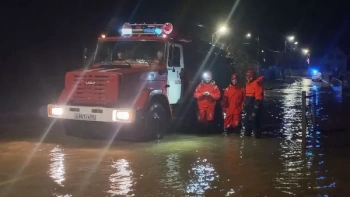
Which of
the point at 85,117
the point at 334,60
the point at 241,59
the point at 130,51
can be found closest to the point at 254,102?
the point at 130,51

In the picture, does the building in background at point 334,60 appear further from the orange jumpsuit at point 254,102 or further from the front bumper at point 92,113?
the front bumper at point 92,113

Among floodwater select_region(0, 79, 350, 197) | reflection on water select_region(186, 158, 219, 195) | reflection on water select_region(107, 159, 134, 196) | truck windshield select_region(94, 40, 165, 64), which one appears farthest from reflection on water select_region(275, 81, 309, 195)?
truck windshield select_region(94, 40, 165, 64)

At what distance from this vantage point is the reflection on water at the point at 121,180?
715cm

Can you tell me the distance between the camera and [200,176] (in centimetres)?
809

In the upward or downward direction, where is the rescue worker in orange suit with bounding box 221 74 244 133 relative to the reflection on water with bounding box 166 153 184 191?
upward

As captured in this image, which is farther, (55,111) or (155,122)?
(155,122)

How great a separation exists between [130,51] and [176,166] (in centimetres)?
399

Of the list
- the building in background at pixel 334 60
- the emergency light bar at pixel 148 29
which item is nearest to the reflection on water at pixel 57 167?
the emergency light bar at pixel 148 29

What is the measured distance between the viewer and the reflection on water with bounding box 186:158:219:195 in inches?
287

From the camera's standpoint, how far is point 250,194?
276 inches

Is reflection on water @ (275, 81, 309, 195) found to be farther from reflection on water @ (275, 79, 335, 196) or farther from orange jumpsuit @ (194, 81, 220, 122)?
orange jumpsuit @ (194, 81, 220, 122)

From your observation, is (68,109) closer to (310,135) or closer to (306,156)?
(306,156)

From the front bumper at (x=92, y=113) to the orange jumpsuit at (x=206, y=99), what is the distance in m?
2.70

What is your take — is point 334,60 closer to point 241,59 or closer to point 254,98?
point 241,59
